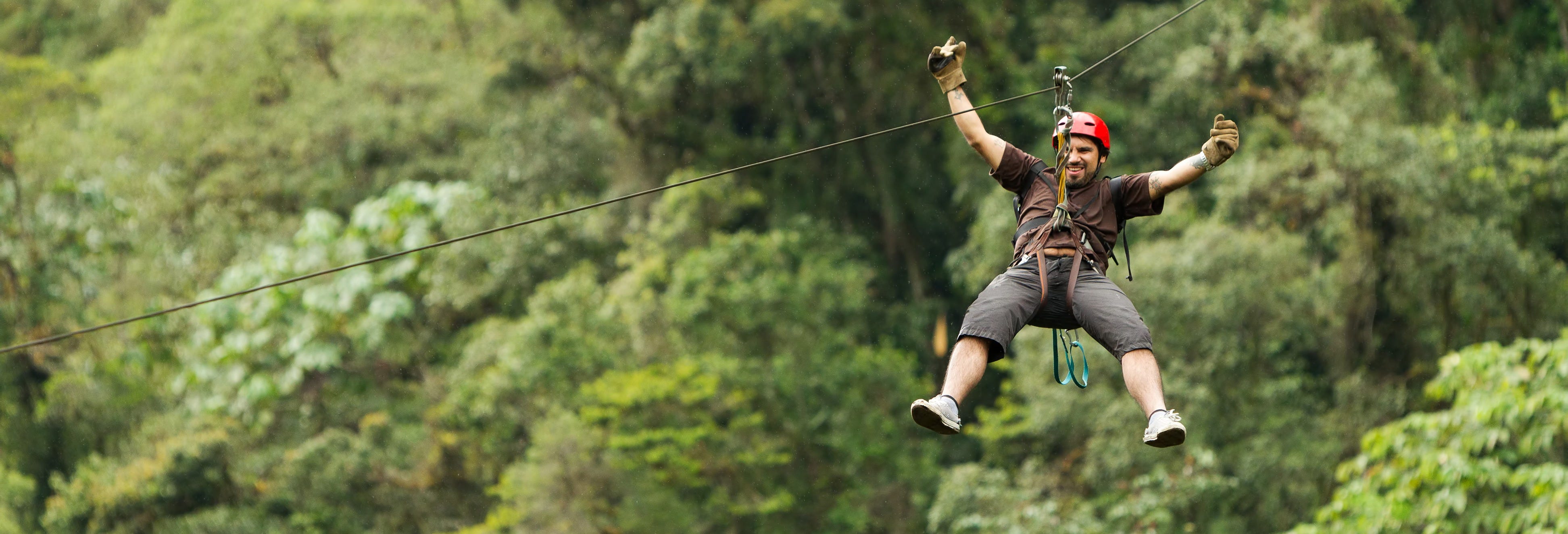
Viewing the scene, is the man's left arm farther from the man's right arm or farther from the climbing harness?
the man's right arm

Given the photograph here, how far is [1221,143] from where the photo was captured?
4660 millimetres

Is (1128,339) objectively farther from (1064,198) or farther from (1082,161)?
(1082,161)

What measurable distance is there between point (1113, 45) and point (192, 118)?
13.2m

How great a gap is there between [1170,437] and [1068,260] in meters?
0.75

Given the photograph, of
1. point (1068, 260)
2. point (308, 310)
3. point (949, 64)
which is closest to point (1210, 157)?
point (1068, 260)

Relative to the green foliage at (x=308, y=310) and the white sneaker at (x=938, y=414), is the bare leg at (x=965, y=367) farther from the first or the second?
the green foliage at (x=308, y=310)

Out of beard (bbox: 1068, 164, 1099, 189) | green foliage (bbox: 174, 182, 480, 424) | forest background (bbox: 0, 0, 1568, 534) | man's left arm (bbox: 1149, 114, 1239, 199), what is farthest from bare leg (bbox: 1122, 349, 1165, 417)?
green foliage (bbox: 174, 182, 480, 424)

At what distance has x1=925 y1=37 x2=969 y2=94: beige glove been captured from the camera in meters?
4.89

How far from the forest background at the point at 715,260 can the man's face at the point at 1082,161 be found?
8.92 metres

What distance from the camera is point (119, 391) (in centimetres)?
1938

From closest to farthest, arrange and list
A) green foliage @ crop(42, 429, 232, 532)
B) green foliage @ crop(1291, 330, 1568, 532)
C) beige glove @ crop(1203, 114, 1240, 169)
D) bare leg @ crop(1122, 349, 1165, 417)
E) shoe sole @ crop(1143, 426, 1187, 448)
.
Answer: shoe sole @ crop(1143, 426, 1187, 448)
bare leg @ crop(1122, 349, 1165, 417)
beige glove @ crop(1203, 114, 1240, 169)
green foliage @ crop(1291, 330, 1568, 532)
green foliage @ crop(42, 429, 232, 532)

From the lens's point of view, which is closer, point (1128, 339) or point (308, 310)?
point (1128, 339)

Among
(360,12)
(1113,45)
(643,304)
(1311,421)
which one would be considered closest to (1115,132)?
(1113,45)

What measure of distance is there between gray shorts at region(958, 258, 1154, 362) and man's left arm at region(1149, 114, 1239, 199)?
14.7 inches
